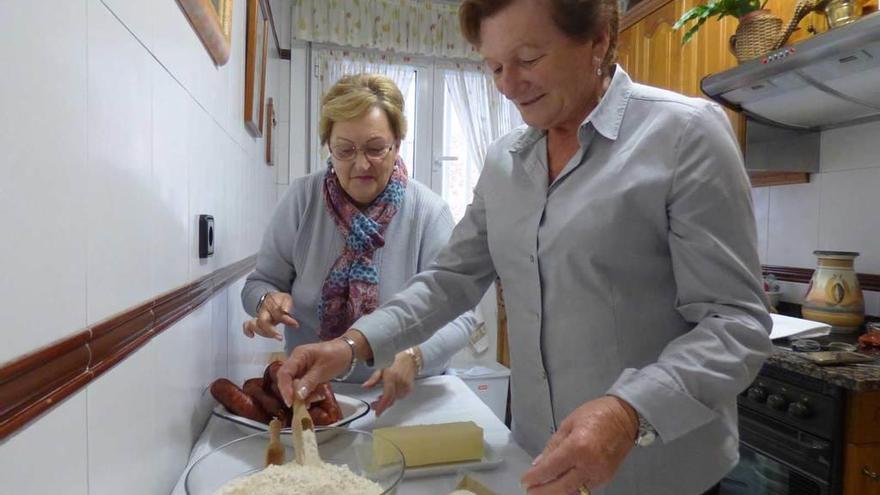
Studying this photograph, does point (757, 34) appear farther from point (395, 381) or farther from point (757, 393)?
point (395, 381)

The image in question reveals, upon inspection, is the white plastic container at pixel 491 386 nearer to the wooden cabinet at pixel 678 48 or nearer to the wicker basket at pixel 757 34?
the wooden cabinet at pixel 678 48

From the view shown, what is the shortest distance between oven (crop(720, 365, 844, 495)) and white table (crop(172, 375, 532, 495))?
0.94 m

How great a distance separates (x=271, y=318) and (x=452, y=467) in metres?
0.59

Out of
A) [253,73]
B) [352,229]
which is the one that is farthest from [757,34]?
[253,73]

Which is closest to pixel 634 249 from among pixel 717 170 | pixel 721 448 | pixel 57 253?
pixel 717 170

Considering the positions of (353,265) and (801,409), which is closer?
(353,265)

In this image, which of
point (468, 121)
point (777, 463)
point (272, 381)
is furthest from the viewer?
point (468, 121)

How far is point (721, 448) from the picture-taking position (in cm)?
90

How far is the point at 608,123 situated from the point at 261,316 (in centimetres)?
83

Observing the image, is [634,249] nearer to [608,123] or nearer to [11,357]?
[608,123]

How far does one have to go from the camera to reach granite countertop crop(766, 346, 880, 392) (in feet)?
4.41

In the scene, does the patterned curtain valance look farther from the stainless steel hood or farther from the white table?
the white table

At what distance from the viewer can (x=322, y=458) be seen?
0.82m

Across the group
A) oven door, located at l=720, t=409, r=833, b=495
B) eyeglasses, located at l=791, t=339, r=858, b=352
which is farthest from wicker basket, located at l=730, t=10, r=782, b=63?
oven door, located at l=720, t=409, r=833, b=495
